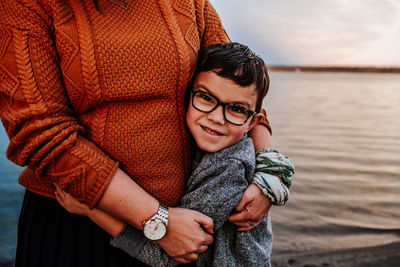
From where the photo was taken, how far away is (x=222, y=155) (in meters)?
1.33

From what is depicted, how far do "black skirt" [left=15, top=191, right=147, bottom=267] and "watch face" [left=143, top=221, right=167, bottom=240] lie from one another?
0.83ft

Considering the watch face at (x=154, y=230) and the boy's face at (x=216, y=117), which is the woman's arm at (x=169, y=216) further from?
the boy's face at (x=216, y=117)

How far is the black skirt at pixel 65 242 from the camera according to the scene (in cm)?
124

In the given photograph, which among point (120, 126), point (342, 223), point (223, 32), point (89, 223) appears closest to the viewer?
point (120, 126)

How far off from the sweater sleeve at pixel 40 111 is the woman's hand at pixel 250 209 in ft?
1.78

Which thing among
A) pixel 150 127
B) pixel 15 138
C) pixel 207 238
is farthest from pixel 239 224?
pixel 15 138

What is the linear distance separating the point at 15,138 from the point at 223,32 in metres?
1.05

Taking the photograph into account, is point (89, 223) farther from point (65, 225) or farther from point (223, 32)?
point (223, 32)

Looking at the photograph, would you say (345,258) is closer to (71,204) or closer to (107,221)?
(107,221)

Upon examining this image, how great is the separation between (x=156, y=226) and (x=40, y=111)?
1.84ft

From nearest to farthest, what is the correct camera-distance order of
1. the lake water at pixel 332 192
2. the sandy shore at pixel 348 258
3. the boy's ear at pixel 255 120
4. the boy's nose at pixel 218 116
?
the boy's nose at pixel 218 116 → the boy's ear at pixel 255 120 → the sandy shore at pixel 348 258 → the lake water at pixel 332 192

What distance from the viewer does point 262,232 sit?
140 cm

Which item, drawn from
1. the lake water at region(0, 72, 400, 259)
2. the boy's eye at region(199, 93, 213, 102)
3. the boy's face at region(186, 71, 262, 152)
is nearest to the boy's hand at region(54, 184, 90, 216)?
the boy's face at region(186, 71, 262, 152)

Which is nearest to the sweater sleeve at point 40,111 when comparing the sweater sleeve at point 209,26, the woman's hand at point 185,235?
the woman's hand at point 185,235
